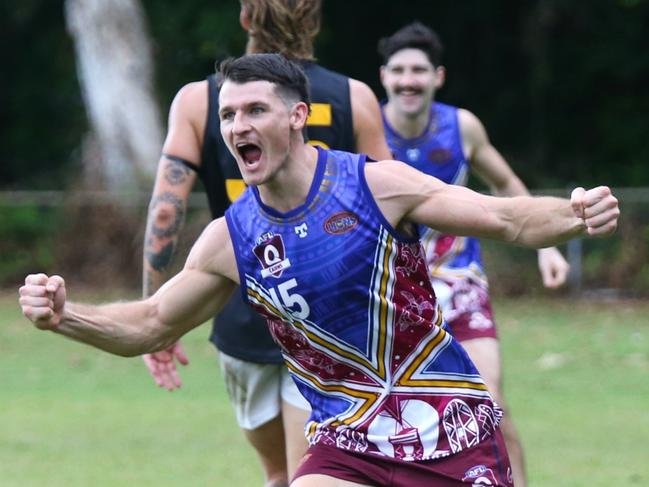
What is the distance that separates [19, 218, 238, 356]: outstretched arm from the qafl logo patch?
0.35 meters

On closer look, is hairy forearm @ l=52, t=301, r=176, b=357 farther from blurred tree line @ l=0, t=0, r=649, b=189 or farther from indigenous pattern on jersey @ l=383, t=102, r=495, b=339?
blurred tree line @ l=0, t=0, r=649, b=189

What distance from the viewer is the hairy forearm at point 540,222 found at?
4.05 metres

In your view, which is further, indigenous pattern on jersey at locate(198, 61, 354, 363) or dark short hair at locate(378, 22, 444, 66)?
dark short hair at locate(378, 22, 444, 66)

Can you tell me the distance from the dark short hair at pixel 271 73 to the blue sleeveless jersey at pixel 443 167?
8.45ft

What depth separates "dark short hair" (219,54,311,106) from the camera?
4.30 metres

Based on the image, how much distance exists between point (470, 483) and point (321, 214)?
0.91 metres

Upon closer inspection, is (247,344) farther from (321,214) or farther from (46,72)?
→ (46,72)

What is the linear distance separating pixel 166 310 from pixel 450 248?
2688 millimetres

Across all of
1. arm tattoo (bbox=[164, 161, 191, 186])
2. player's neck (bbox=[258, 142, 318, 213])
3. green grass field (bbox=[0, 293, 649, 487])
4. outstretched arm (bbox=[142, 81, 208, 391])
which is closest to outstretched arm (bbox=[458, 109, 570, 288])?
green grass field (bbox=[0, 293, 649, 487])

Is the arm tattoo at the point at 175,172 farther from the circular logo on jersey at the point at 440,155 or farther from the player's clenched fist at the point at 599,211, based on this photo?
the circular logo on jersey at the point at 440,155

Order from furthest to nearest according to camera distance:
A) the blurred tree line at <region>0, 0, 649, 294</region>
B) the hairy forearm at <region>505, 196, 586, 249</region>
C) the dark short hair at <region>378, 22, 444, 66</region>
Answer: the blurred tree line at <region>0, 0, 649, 294</region>
the dark short hair at <region>378, 22, 444, 66</region>
the hairy forearm at <region>505, 196, 586, 249</region>

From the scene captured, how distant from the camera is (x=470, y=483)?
166 inches

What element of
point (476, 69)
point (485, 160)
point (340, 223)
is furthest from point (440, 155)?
point (476, 69)

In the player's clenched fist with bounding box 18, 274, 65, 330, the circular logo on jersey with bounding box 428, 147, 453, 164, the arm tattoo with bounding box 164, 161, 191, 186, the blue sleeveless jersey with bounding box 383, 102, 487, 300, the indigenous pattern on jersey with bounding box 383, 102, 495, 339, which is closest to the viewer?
the player's clenched fist with bounding box 18, 274, 65, 330
